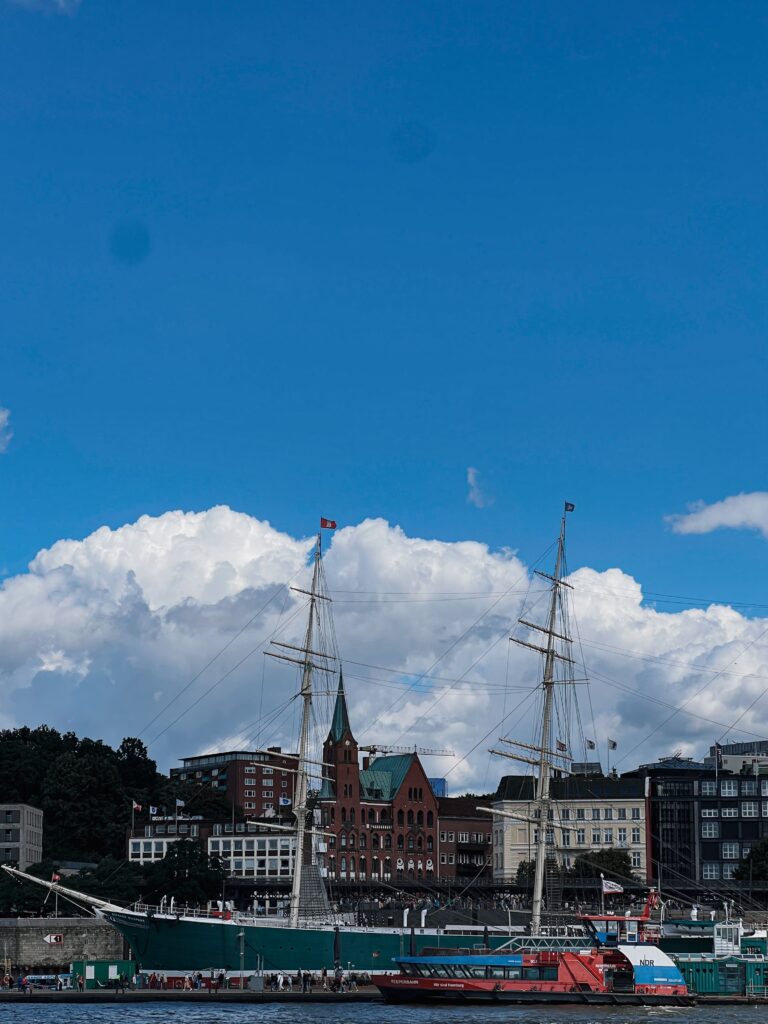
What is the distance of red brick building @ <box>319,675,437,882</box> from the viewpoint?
606 ft

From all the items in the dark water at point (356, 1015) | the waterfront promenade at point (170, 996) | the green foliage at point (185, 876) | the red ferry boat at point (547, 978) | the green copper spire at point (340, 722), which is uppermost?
the green copper spire at point (340, 722)

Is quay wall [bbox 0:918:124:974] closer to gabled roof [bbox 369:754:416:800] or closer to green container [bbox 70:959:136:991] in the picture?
green container [bbox 70:959:136:991]

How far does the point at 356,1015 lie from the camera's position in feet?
251

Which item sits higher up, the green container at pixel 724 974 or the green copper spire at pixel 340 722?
the green copper spire at pixel 340 722

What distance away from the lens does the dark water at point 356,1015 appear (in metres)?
72.2

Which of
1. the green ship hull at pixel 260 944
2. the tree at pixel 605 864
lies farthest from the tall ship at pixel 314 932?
the tree at pixel 605 864

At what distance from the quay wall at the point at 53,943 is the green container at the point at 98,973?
1769 centimetres

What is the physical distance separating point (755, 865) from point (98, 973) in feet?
270

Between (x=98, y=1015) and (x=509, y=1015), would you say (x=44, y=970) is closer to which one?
(x=98, y=1015)

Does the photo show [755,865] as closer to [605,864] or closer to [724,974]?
[605,864]

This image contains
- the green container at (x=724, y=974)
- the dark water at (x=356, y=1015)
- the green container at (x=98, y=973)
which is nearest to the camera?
the dark water at (x=356, y=1015)

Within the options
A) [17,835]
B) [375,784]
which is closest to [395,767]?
[375,784]

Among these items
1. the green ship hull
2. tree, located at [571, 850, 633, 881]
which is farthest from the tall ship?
tree, located at [571, 850, 633, 881]

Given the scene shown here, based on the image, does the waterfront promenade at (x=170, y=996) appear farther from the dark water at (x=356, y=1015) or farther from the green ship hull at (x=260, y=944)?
the green ship hull at (x=260, y=944)
